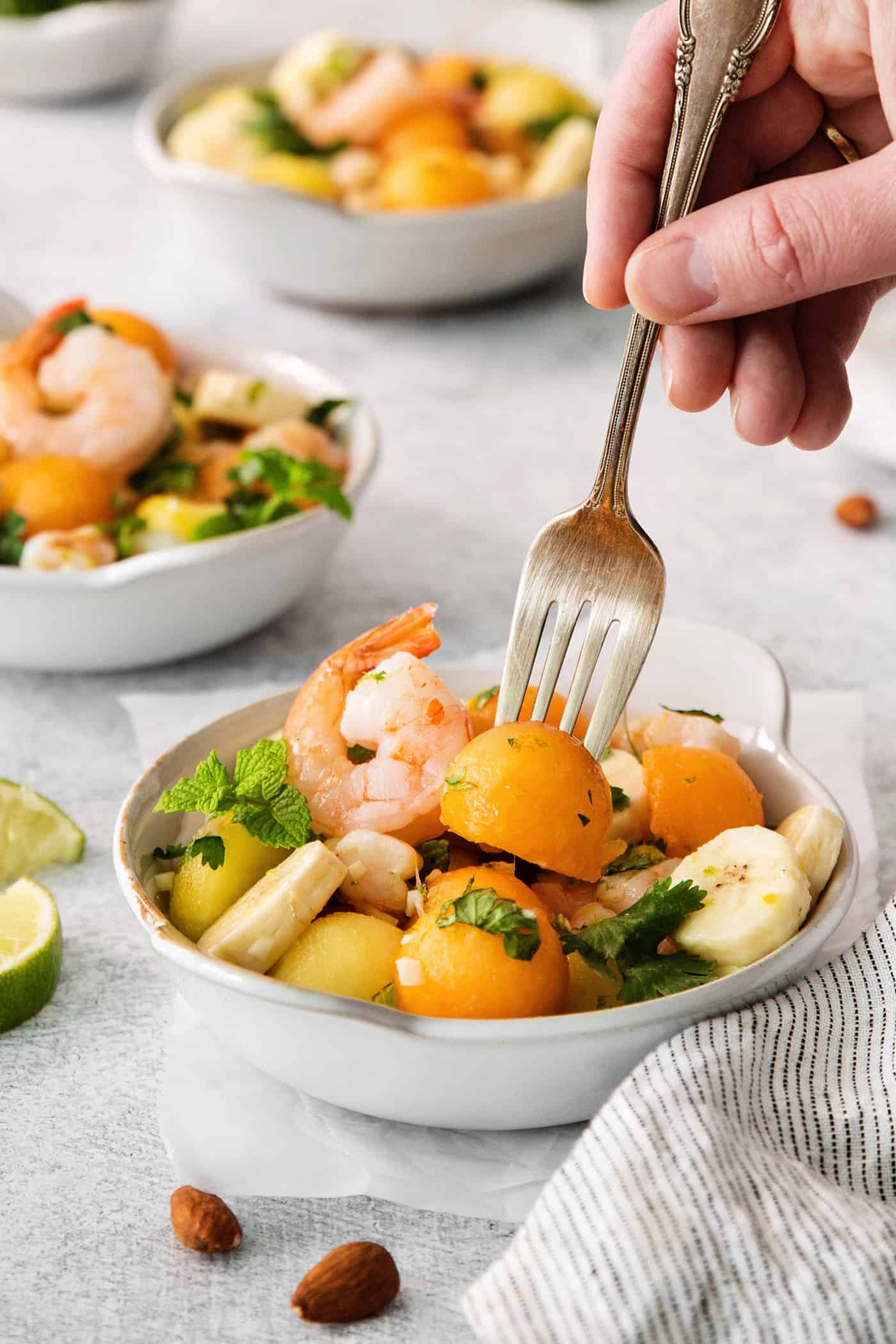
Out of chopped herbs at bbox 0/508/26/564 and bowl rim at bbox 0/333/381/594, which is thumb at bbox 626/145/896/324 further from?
chopped herbs at bbox 0/508/26/564

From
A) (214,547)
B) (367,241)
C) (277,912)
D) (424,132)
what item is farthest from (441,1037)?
(424,132)

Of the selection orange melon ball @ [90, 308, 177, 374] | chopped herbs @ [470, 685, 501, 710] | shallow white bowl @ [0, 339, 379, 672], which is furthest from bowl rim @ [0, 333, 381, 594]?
chopped herbs @ [470, 685, 501, 710]

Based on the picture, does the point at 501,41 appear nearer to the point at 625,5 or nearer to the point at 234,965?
the point at 625,5

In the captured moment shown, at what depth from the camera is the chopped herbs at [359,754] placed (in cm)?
110

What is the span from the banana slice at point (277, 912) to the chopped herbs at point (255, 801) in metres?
0.03

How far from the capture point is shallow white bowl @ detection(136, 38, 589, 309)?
7.08 feet

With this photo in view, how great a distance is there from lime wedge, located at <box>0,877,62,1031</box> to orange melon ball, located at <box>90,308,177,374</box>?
856mm

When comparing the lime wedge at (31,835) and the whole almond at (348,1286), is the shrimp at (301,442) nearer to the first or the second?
the lime wedge at (31,835)

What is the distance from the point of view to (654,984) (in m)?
0.92

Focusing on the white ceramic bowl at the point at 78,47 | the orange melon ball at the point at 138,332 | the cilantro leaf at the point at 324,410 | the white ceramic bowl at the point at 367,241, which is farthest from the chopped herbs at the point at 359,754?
the white ceramic bowl at the point at 78,47

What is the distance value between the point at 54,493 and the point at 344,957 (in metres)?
0.81

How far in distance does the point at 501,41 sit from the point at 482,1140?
252 cm

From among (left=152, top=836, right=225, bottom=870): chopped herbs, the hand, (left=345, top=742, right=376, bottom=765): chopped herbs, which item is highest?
the hand

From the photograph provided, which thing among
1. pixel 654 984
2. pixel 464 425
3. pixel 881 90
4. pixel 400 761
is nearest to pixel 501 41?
pixel 464 425
